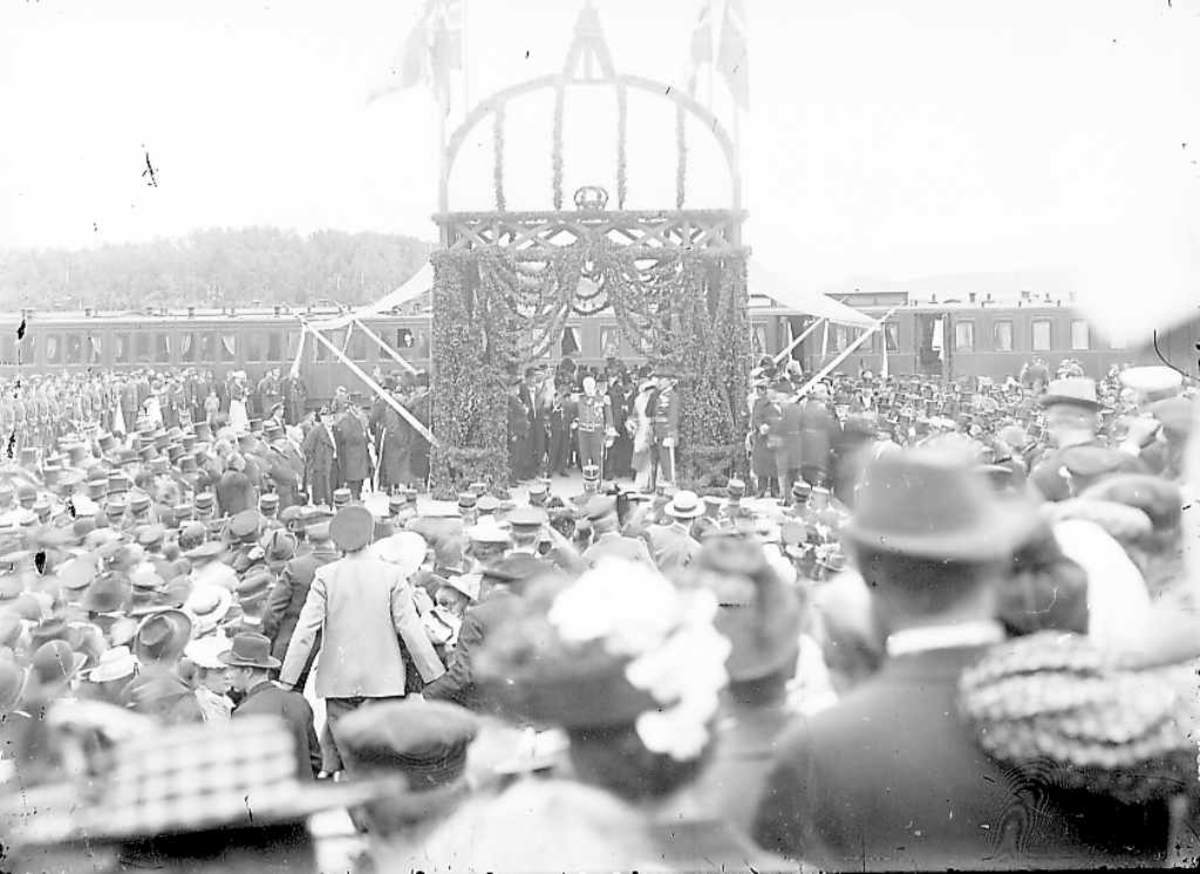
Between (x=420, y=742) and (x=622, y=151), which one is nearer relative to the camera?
(x=420, y=742)

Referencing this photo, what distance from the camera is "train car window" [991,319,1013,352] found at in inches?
245

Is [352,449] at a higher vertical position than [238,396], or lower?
lower

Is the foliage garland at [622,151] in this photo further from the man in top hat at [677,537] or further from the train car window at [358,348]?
the train car window at [358,348]

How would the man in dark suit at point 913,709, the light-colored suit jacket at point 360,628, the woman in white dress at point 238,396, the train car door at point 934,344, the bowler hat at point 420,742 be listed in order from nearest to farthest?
the man in dark suit at point 913,709
the bowler hat at point 420,742
the light-colored suit jacket at point 360,628
the train car door at point 934,344
the woman in white dress at point 238,396

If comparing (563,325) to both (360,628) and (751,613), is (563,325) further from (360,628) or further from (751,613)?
(751,613)

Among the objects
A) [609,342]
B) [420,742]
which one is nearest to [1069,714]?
[420,742]

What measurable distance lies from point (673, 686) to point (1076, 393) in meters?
2.70

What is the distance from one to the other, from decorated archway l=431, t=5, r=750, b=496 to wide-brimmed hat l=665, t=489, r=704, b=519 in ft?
9.02

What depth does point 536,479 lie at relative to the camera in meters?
10.5

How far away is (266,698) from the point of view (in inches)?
155

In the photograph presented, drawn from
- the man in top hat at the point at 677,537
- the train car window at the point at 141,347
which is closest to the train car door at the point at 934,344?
the man in top hat at the point at 677,537

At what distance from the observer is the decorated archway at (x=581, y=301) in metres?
9.31

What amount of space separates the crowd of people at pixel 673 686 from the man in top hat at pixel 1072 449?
2 cm

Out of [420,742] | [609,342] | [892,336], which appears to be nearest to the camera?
[420,742]
